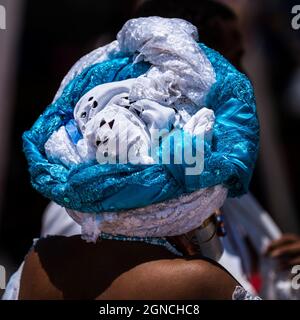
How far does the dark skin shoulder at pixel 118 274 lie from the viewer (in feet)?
5.78

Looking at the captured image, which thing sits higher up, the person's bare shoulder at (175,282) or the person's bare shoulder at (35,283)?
the person's bare shoulder at (175,282)

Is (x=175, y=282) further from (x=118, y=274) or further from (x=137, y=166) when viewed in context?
(x=137, y=166)

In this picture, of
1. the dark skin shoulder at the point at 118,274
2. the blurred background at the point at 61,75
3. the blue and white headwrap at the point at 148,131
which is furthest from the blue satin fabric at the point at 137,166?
the blurred background at the point at 61,75

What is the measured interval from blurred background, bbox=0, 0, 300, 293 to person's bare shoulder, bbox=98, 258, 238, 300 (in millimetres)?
1359

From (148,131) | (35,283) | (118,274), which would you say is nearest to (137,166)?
(148,131)

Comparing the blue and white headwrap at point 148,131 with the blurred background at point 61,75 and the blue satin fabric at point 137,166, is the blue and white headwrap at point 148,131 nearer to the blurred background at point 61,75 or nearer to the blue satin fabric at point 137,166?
the blue satin fabric at point 137,166

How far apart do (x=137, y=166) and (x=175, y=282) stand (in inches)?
11.0

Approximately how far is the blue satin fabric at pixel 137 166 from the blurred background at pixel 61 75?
1.06m

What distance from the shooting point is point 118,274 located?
1.82 metres

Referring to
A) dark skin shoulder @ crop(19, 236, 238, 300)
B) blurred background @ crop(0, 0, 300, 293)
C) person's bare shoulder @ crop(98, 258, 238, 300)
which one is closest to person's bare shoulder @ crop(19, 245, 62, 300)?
dark skin shoulder @ crop(19, 236, 238, 300)

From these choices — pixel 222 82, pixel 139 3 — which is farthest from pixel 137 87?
pixel 139 3

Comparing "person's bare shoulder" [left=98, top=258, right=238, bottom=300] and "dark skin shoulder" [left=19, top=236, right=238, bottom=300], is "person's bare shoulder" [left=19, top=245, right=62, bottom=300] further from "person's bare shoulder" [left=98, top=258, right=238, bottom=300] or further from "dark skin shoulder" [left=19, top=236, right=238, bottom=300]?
"person's bare shoulder" [left=98, top=258, right=238, bottom=300]
